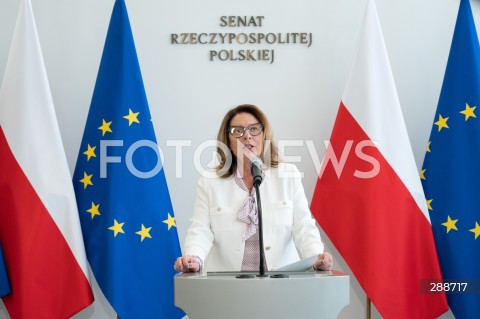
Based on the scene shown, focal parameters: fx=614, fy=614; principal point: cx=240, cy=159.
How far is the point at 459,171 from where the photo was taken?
306cm

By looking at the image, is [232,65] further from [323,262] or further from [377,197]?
A: [323,262]

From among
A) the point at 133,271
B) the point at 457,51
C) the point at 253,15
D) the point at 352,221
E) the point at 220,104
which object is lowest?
the point at 133,271

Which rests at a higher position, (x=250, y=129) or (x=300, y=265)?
(x=250, y=129)

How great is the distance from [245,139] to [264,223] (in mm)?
357

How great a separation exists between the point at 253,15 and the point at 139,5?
2.14 feet

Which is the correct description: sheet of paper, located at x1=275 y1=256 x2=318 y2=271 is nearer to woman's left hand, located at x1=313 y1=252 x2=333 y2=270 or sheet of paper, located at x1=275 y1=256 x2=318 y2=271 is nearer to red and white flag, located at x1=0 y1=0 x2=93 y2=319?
woman's left hand, located at x1=313 y1=252 x2=333 y2=270

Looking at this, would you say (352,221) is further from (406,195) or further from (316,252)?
(316,252)

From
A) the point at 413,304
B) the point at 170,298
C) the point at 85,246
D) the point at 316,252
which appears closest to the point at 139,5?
the point at 85,246

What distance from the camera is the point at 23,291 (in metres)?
2.94

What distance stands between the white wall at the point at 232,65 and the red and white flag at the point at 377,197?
279 mm

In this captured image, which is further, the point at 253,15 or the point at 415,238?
the point at 253,15

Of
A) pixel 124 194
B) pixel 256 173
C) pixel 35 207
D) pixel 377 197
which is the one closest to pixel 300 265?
pixel 256 173

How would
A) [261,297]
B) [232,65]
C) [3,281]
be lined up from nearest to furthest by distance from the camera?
[261,297]
[3,281]
[232,65]

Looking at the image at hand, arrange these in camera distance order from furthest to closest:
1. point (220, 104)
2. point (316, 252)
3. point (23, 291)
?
point (220, 104), point (23, 291), point (316, 252)
